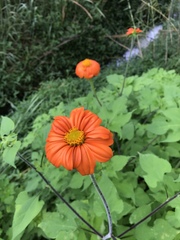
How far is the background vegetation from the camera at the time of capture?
83 cm

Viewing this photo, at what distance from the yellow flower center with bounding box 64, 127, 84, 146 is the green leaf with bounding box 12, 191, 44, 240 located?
0.80 ft

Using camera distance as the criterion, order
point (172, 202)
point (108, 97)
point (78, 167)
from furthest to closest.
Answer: point (108, 97), point (172, 202), point (78, 167)

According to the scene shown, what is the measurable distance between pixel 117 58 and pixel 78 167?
104 inches

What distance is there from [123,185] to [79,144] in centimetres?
31

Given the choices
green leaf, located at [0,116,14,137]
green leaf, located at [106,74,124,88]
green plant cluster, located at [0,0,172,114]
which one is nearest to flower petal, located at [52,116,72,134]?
green leaf, located at [0,116,14,137]

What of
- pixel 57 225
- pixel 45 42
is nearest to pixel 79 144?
pixel 57 225

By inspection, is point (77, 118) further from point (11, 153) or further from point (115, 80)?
point (115, 80)

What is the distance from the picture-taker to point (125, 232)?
0.78 m

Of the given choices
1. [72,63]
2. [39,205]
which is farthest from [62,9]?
[39,205]

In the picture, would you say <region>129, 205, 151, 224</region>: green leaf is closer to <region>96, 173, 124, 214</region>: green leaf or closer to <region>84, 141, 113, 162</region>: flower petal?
<region>96, 173, 124, 214</region>: green leaf

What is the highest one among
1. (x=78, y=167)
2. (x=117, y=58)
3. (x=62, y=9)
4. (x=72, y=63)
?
(x=78, y=167)

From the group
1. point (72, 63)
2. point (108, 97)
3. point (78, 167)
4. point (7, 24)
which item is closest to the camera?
point (78, 167)

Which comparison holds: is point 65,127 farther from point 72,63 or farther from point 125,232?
point 72,63

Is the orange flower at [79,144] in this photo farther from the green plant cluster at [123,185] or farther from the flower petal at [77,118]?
the green plant cluster at [123,185]
